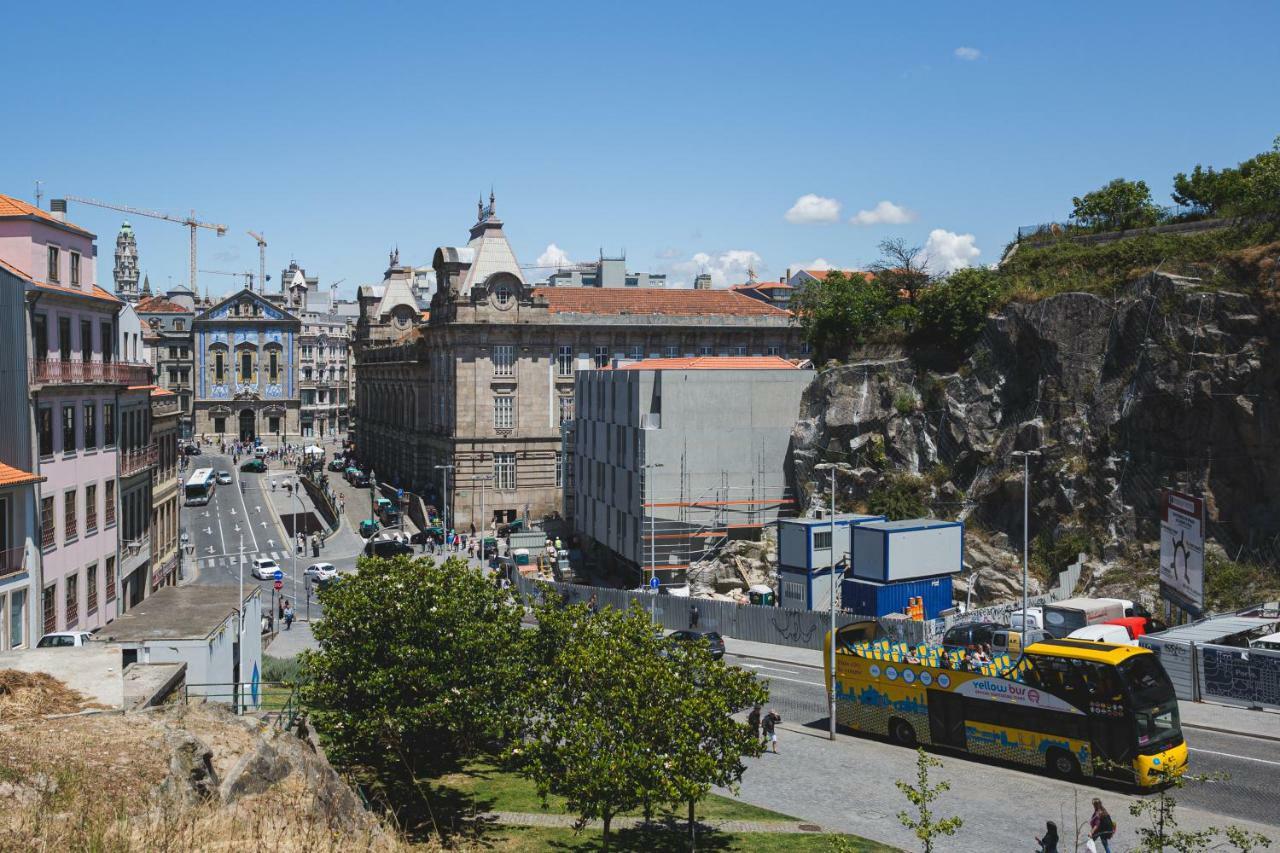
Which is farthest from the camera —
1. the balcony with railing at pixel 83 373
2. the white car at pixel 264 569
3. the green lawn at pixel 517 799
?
the white car at pixel 264 569

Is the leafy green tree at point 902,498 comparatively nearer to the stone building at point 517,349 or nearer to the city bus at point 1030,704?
the stone building at point 517,349

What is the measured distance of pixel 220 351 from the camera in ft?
462

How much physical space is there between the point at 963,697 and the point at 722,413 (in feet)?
118

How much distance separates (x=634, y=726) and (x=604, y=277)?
280ft

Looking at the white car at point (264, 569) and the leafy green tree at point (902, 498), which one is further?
the white car at point (264, 569)

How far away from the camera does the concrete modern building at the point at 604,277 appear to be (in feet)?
346

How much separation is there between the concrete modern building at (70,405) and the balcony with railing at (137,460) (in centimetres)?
104

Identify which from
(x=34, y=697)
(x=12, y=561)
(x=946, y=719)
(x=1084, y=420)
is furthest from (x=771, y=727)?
(x=1084, y=420)

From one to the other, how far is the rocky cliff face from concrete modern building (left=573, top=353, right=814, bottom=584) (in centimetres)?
192

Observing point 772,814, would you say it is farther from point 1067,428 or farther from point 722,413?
point 722,413

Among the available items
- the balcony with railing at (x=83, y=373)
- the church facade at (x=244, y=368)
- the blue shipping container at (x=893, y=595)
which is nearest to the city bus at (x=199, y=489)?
the church facade at (x=244, y=368)

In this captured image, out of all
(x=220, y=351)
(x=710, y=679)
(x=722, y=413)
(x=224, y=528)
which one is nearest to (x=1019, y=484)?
(x=722, y=413)

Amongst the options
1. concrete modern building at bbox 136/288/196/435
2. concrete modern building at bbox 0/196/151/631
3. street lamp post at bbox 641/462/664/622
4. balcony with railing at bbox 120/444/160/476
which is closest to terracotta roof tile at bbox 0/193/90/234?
concrete modern building at bbox 0/196/151/631

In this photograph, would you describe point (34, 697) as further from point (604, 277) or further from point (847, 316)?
point (604, 277)
